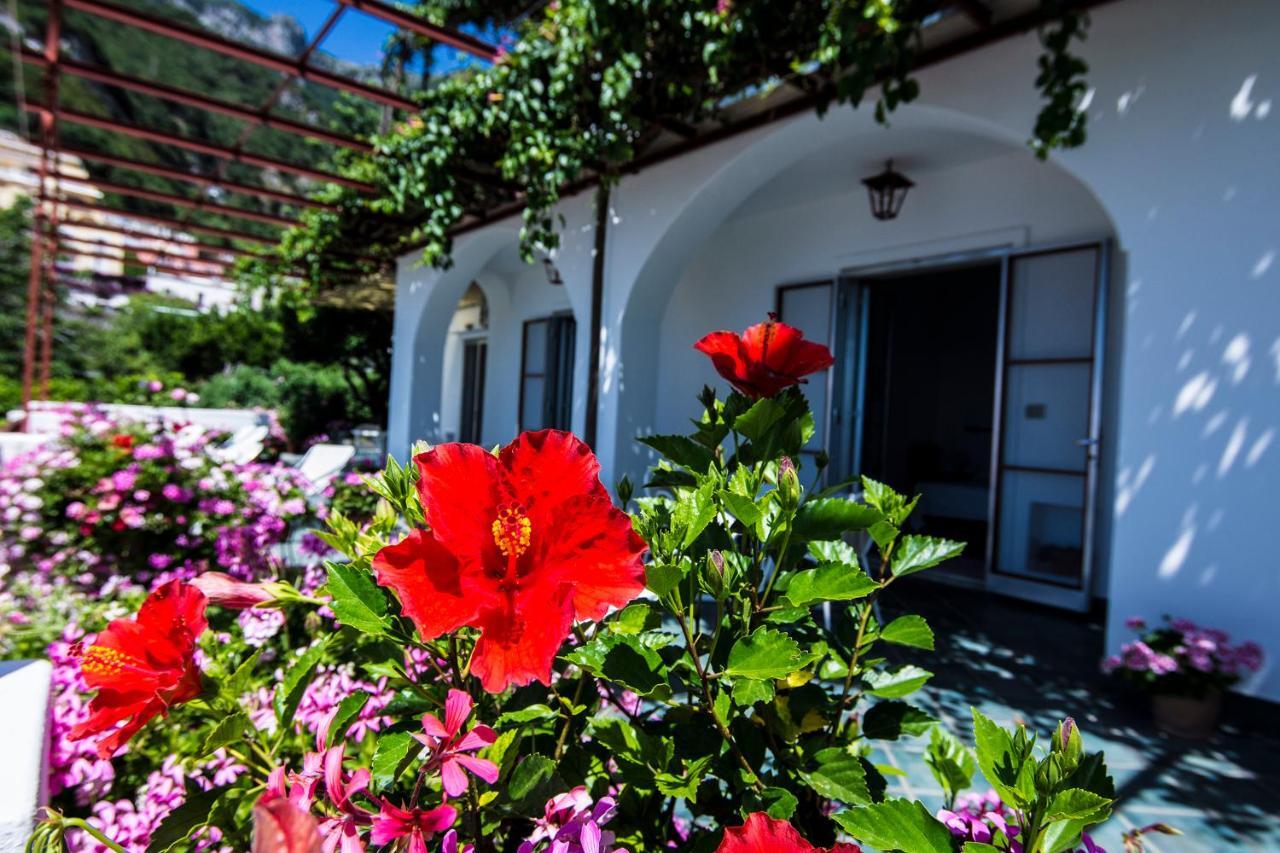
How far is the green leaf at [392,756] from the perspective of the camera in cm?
56

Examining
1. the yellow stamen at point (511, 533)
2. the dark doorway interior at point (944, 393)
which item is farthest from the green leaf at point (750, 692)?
the dark doorway interior at point (944, 393)

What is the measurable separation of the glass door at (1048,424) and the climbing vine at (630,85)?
140 centimetres

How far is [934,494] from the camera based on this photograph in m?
8.05

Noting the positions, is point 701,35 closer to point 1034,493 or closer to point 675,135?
point 675,135

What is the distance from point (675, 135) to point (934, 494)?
5.39 meters

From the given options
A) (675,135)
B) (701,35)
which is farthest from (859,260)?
(701,35)

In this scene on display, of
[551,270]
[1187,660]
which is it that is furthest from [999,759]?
[551,270]

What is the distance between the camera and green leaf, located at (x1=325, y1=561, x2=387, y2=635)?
0.59 m

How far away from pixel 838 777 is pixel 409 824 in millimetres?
380

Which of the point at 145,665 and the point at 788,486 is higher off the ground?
the point at 788,486

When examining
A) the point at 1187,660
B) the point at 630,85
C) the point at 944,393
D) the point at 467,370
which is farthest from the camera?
the point at 467,370

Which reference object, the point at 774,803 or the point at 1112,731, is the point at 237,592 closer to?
the point at 774,803

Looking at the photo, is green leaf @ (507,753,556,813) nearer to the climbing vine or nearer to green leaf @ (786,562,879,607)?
green leaf @ (786,562,879,607)

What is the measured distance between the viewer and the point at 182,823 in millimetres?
611
